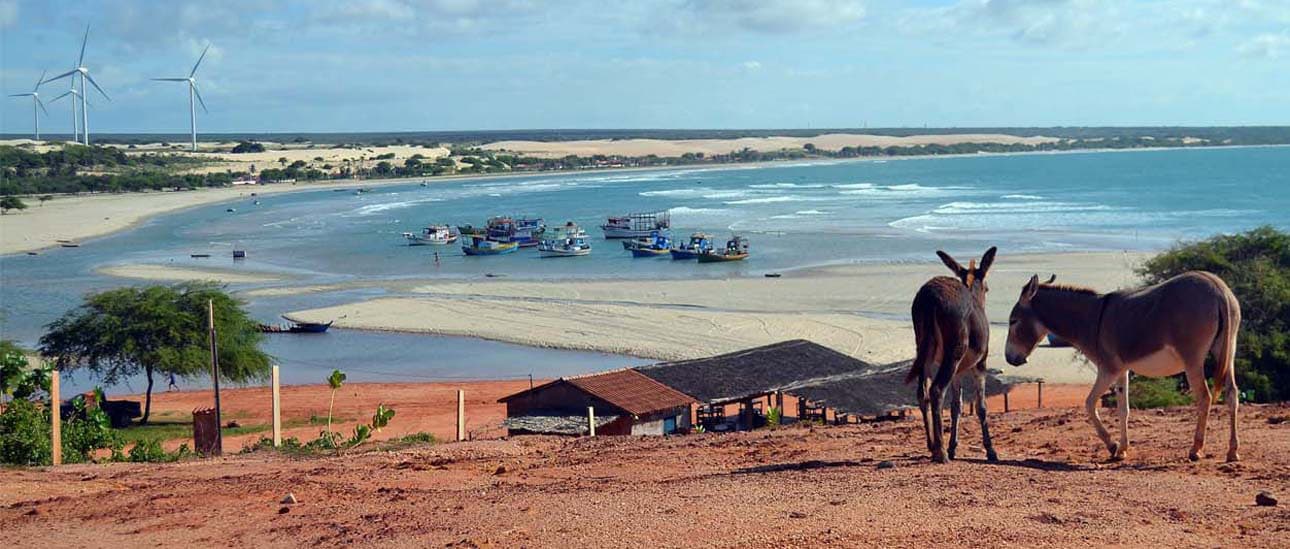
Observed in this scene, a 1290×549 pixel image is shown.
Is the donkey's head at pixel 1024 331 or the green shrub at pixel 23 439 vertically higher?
the donkey's head at pixel 1024 331

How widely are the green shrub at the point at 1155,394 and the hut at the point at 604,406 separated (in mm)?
7657

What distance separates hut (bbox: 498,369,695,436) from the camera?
2217cm

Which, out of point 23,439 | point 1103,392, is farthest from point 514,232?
point 1103,392

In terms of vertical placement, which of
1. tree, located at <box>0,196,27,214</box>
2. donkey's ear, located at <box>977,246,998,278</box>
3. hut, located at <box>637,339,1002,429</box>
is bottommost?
tree, located at <box>0,196,27,214</box>

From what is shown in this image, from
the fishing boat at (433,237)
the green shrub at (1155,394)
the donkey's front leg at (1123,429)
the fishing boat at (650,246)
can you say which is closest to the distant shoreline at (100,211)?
the fishing boat at (433,237)

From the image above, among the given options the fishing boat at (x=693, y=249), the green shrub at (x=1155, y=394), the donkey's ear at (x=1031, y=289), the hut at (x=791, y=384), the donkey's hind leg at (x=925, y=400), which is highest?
the donkey's ear at (x=1031, y=289)

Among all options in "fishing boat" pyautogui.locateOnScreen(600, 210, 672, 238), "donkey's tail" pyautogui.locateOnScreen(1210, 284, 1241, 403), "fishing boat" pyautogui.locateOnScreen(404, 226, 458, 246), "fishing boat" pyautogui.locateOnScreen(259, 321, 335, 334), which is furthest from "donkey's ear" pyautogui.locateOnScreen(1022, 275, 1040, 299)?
"fishing boat" pyautogui.locateOnScreen(404, 226, 458, 246)

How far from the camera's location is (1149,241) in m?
65.6

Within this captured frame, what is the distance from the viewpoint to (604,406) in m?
22.6

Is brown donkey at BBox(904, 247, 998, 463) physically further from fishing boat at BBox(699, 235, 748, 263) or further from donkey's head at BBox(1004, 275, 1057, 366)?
fishing boat at BBox(699, 235, 748, 263)

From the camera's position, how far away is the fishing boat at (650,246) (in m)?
68.3

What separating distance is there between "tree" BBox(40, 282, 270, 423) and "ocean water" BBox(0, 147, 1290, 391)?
7076mm

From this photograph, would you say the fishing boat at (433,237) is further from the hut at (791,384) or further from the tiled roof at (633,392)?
the tiled roof at (633,392)

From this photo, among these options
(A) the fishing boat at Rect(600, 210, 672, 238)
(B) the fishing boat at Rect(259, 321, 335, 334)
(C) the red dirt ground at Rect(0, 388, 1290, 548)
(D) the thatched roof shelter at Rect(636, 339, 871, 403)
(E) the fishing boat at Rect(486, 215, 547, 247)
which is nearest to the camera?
(C) the red dirt ground at Rect(0, 388, 1290, 548)
